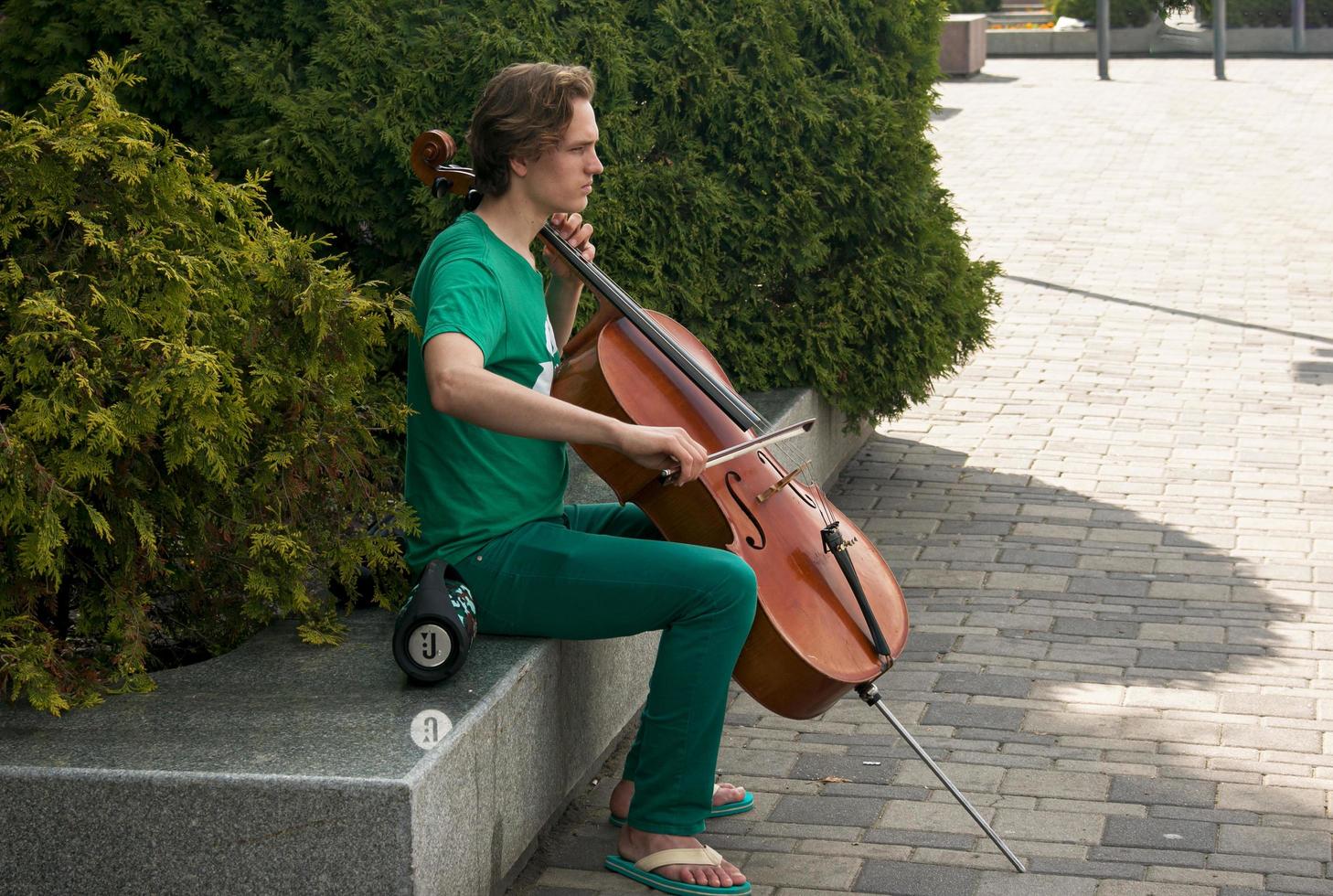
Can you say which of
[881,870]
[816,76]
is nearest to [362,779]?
[881,870]

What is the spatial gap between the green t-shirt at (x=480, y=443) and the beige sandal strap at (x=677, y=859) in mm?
801

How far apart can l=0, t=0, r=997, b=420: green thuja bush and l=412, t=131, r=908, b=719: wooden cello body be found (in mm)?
1933

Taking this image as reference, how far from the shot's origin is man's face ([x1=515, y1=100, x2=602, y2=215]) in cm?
367

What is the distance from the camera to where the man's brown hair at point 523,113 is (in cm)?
364

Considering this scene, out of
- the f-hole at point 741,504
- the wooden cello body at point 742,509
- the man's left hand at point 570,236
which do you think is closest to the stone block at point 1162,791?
the wooden cello body at point 742,509

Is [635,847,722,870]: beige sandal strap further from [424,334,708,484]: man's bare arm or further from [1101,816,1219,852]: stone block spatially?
[1101,816,1219,852]: stone block

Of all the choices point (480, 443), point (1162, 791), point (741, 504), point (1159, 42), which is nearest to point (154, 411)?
point (480, 443)

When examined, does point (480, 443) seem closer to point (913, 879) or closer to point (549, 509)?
point (549, 509)

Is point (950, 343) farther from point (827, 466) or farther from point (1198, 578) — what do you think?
point (1198, 578)

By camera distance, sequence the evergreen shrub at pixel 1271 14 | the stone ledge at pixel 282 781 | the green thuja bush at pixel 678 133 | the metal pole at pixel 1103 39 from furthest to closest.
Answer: the evergreen shrub at pixel 1271 14, the metal pole at pixel 1103 39, the green thuja bush at pixel 678 133, the stone ledge at pixel 282 781

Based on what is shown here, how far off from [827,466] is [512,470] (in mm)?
3404

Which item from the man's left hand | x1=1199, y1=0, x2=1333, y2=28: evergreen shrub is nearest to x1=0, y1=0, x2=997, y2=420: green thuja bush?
the man's left hand

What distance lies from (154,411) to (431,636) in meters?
0.72

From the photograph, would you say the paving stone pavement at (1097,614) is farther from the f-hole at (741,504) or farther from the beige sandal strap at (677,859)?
the f-hole at (741,504)
